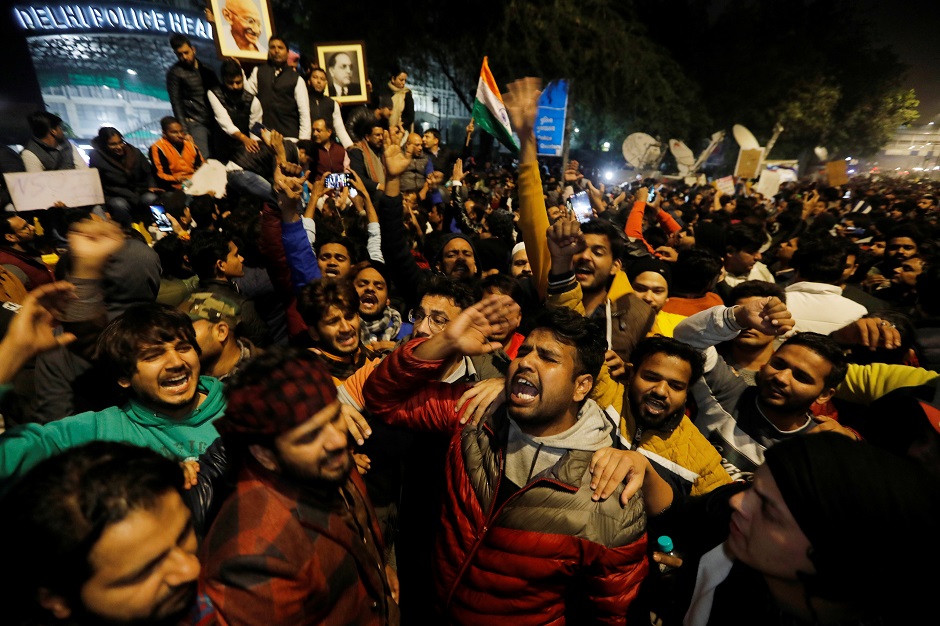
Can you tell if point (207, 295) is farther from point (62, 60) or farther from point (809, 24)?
point (809, 24)

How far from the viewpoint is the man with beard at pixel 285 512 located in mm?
1398

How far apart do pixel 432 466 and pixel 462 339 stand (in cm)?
123

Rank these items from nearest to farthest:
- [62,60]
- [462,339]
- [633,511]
A: 1. [633,511]
2. [462,339]
3. [62,60]

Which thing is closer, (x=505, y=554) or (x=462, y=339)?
(x=505, y=554)

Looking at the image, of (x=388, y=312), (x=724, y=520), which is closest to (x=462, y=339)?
(x=724, y=520)

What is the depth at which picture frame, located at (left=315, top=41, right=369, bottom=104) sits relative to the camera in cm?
938

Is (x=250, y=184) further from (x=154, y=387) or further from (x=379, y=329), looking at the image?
(x=154, y=387)

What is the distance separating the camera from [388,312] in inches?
152

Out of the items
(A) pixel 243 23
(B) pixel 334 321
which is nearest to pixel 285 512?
(B) pixel 334 321

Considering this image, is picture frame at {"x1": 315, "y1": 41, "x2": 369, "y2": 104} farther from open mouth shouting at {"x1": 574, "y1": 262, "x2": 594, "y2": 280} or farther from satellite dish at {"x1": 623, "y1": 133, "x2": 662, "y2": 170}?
satellite dish at {"x1": 623, "y1": 133, "x2": 662, "y2": 170}

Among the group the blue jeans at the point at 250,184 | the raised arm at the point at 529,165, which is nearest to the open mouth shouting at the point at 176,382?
the raised arm at the point at 529,165

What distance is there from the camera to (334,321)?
2830 millimetres

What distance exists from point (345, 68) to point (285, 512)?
33.8 feet

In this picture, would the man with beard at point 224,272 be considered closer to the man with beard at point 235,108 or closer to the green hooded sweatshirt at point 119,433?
the green hooded sweatshirt at point 119,433
